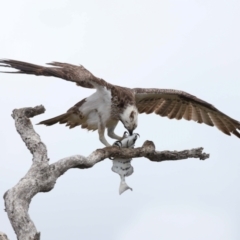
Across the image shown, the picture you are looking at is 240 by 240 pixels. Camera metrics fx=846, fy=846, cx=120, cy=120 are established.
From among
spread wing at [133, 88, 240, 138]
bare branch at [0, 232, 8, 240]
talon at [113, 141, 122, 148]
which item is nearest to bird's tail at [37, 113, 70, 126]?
talon at [113, 141, 122, 148]

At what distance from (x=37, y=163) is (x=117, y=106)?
12.2 ft

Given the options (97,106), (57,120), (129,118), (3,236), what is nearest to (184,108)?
(129,118)

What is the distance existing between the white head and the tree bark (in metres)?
1.37

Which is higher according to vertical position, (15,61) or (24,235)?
(15,61)

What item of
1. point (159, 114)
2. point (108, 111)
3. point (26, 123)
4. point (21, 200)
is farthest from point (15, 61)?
point (159, 114)

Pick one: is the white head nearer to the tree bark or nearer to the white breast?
Answer: the white breast

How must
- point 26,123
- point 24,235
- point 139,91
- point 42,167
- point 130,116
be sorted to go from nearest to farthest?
point 24,235
point 42,167
point 26,123
point 130,116
point 139,91

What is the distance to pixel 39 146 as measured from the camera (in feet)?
33.0

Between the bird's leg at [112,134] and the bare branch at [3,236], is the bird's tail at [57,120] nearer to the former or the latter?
the bird's leg at [112,134]

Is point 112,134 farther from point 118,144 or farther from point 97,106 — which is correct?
point 118,144

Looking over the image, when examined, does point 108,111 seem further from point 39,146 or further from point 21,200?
point 21,200

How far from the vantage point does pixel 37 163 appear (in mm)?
9648

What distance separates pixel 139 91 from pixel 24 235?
5982 mm

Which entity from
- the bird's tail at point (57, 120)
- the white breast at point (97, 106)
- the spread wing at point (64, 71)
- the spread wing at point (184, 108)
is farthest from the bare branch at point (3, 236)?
the spread wing at point (184, 108)
